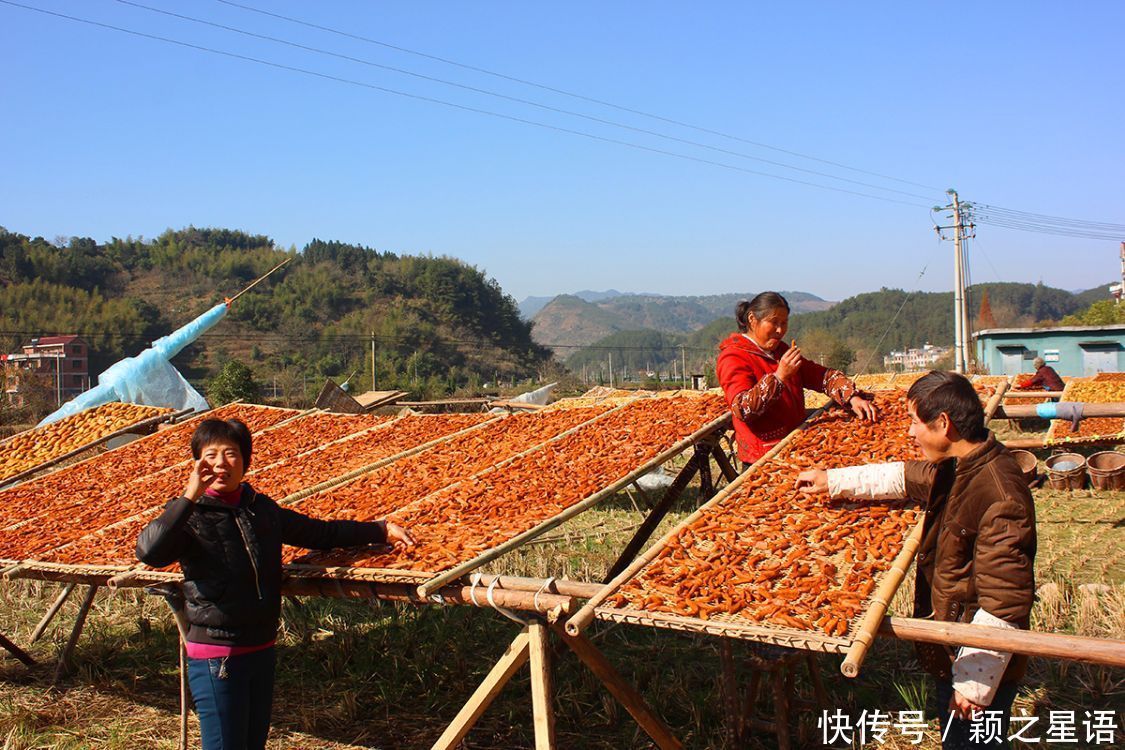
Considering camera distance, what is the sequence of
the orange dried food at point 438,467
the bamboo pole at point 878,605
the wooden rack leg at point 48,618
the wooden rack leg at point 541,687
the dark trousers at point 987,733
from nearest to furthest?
the bamboo pole at point 878,605, the dark trousers at point 987,733, the wooden rack leg at point 541,687, the orange dried food at point 438,467, the wooden rack leg at point 48,618

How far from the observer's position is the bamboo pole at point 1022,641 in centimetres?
232

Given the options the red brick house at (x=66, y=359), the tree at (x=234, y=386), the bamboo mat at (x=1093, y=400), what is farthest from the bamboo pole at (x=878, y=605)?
the red brick house at (x=66, y=359)

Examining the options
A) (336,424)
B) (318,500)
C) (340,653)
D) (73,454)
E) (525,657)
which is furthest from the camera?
(73,454)

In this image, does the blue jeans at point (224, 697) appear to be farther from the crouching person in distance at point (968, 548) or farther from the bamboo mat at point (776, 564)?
the crouching person in distance at point (968, 548)

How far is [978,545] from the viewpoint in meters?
2.52

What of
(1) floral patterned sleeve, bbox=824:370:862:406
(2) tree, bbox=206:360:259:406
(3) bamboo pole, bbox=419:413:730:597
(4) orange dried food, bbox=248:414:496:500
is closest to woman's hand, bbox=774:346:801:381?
(1) floral patterned sleeve, bbox=824:370:862:406

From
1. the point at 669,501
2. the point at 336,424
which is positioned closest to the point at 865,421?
the point at 669,501

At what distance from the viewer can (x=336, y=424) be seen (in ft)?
21.5

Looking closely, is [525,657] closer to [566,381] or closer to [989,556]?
[989,556]

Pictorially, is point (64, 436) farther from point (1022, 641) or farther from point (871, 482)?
point (1022, 641)

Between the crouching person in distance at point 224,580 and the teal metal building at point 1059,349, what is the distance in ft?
80.3

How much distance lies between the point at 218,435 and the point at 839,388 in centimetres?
280

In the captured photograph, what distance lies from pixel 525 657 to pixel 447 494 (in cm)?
123

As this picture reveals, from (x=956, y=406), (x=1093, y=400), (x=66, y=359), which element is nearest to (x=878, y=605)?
(x=956, y=406)
